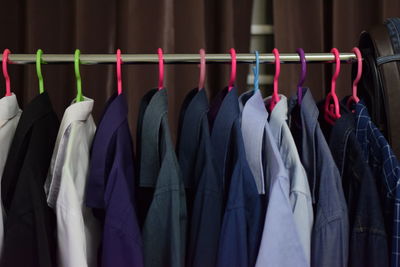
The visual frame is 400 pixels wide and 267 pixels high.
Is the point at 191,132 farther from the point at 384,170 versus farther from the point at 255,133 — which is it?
the point at 384,170

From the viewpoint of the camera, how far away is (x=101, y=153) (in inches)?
23.2

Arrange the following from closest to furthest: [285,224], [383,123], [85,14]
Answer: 1. [285,224]
2. [383,123]
3. [85,14]

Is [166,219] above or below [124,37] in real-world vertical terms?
below

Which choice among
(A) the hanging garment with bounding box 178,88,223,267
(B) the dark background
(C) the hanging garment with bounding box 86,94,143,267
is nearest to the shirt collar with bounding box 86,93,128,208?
(C) the hanging garment with bounding box 86,94,143,267

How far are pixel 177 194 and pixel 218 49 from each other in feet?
2.07

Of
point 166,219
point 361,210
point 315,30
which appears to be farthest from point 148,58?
point 315,30

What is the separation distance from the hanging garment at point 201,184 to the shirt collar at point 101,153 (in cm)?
11

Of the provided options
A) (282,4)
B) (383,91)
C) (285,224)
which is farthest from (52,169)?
(282,4)

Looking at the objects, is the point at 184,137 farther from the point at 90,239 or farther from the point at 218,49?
the point at 218,49

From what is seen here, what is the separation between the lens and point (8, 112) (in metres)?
0.62

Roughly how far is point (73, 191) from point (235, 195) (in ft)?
0.73

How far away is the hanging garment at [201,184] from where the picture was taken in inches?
22.0

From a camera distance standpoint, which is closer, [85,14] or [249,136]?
[249,136]

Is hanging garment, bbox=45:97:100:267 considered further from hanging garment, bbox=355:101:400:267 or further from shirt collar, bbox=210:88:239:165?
hanging garment, bbox=355:101:400:267
